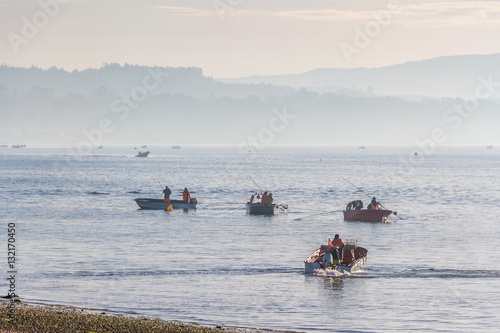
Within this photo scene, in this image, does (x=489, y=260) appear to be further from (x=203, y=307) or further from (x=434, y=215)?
(x=434, y=215)

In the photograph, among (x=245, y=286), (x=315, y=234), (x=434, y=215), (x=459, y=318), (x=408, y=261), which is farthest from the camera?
(x=434, y=215)

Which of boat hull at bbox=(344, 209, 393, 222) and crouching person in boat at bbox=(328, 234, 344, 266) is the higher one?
boat hull at bbox=(344, 209, 393, 222)

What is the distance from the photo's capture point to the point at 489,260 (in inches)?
1741

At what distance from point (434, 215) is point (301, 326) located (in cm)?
5290

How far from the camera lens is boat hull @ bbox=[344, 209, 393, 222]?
6612 cm

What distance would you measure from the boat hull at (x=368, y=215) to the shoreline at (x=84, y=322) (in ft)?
135

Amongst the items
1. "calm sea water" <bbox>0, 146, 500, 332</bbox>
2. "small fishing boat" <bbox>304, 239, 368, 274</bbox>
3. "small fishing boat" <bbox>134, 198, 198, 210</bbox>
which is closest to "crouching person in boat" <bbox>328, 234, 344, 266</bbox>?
"small fishing boat" <bbox>304, 239, 368, 274</bbox>

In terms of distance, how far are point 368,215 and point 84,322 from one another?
4500 centimetres

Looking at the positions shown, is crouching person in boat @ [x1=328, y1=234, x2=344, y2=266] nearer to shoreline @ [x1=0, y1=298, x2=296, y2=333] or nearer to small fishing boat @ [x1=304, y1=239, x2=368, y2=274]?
small fishing boat @ [x1=304, y1=239, x2=368, y2=274]

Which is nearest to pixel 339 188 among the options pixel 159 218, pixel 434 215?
pixel 434 215

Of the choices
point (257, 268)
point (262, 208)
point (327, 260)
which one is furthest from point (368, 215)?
point (327, 260)

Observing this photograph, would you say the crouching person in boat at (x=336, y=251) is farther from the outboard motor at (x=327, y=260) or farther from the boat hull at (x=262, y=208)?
the boat hull at (x=262, y=208)

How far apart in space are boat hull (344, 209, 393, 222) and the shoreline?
41138mm

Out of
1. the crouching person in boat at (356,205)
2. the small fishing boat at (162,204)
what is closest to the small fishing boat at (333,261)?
the crouching person in boat at (356,205)
